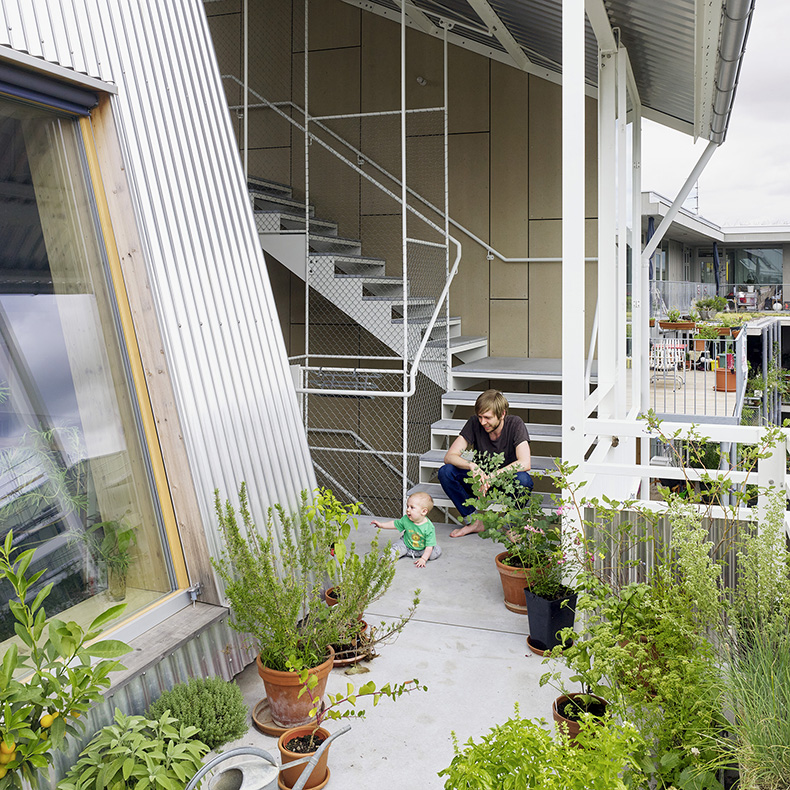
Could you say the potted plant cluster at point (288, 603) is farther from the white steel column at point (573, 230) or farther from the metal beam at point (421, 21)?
the metal beam at point (421, 21)

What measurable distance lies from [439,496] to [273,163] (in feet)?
14.1

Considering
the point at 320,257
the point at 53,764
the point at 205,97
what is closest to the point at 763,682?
the point at 53,764

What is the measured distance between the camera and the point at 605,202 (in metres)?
4.95

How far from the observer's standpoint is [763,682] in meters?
2.07

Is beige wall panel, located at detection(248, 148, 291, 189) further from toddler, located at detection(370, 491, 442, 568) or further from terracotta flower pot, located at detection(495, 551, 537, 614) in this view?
terracotta flower pot, located at detection(495, 551, 537, 614)

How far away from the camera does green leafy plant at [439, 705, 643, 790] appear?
171 cm

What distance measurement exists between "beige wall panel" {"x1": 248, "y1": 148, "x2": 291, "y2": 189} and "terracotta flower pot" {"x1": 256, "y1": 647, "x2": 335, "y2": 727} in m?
6.15

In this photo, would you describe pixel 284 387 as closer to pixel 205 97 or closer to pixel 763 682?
pixel 205 97

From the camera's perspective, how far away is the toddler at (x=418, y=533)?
4676 millimetres

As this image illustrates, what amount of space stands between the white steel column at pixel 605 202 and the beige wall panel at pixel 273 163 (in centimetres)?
394

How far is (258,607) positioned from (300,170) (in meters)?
6.04

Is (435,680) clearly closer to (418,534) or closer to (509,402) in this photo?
(418,534)

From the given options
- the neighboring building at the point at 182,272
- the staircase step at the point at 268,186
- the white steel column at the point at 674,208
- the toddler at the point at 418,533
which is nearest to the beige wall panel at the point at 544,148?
the neighboring building at the point at 182,272

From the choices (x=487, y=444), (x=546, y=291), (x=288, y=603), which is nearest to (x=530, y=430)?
(x=487, y=444)
